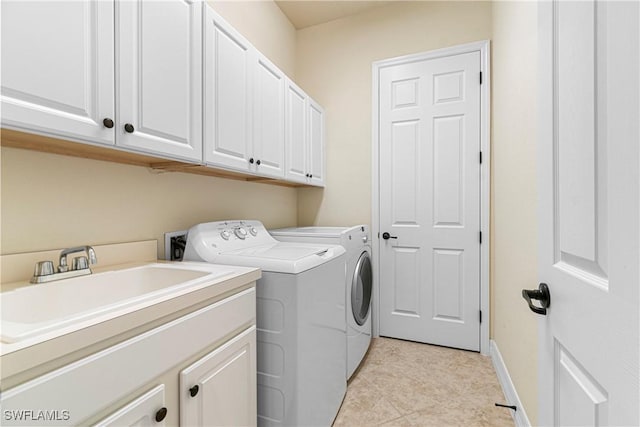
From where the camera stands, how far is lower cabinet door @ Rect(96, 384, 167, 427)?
2.18ft

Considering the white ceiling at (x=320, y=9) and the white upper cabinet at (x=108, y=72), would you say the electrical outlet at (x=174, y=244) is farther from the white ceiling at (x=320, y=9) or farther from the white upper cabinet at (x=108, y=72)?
the white ceiling at (x=320, y=9)

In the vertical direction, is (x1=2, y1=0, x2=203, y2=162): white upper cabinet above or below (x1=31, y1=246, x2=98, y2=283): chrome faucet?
above

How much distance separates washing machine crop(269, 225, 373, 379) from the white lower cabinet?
2.82 feet

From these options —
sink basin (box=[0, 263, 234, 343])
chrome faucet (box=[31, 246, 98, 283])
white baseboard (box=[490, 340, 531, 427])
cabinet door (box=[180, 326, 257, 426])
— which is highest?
chrome faucet (box=[31, 246, 98, 283])

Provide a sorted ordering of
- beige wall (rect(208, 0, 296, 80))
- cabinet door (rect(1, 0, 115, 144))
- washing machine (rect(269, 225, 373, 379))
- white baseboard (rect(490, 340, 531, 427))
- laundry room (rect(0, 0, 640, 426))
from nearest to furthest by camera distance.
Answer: laundry room (rect(0, 0, 640, 426)) → cabinet door (rect(1, 0, 115, 144)) → white baseboard (rect(490, 340, 531, 427)) → washing machine (rect(269, 225, 373, 379)) → beige wall (rect(208, 0, 296, 80))

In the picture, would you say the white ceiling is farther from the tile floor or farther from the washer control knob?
the tile floor

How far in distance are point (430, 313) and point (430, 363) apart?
44cm

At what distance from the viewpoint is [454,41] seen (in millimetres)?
2479

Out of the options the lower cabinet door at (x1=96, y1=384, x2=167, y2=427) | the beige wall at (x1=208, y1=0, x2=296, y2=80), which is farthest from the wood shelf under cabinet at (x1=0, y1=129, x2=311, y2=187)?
the beige wall at (x1=208, y1=0, x2=296, y2=80)

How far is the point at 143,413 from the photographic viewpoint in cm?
73

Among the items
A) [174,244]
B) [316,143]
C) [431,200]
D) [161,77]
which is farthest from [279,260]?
[431,200]

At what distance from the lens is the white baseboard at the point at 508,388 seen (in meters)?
1.50

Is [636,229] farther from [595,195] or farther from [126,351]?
[126,351]

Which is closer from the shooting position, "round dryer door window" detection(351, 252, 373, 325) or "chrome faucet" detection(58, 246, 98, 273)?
"chrome faucet" detection(58, 246, 98, 273)
